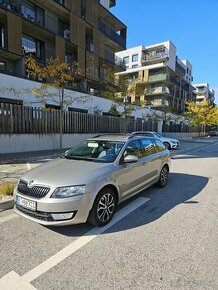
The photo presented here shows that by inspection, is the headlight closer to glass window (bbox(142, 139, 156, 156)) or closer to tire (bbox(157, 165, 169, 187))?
glass window (bbox(142, 139, 156, 156))

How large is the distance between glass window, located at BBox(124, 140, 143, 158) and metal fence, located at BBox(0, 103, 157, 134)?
866 centimetres

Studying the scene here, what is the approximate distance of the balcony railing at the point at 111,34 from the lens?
2675 cm

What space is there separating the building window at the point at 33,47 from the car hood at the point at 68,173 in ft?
57.8

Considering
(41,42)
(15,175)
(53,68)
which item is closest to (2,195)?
(15,175)

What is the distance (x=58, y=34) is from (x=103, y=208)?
67.3 ft

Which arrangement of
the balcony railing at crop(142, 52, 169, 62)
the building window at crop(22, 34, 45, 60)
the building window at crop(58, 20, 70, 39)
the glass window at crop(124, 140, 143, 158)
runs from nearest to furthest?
the glass window at crop(124, 140, 143, 158) → the building window at crop(22, 34, 45, 60) → the building window at crop(58, 20, 70, 39) → the balcony railing at crop(142, 52, 169, 62)

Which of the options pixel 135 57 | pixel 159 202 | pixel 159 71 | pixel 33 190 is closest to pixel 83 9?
pixel 159 202

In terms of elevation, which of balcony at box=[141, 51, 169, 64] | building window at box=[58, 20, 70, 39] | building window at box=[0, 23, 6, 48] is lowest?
building window at box=[0, 23, 6, 48]

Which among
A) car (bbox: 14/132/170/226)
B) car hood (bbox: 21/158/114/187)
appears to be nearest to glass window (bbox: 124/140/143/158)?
car (bbox: 14/132/170/226)

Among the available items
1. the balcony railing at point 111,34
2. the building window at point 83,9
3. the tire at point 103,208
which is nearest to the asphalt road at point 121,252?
the tire at point 103,208

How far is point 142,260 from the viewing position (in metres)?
3.12

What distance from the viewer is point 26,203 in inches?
149

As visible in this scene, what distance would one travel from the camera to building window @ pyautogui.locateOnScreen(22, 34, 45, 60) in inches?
770

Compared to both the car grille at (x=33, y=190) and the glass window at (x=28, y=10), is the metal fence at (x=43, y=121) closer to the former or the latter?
the car grille at (x=33, y=190)
